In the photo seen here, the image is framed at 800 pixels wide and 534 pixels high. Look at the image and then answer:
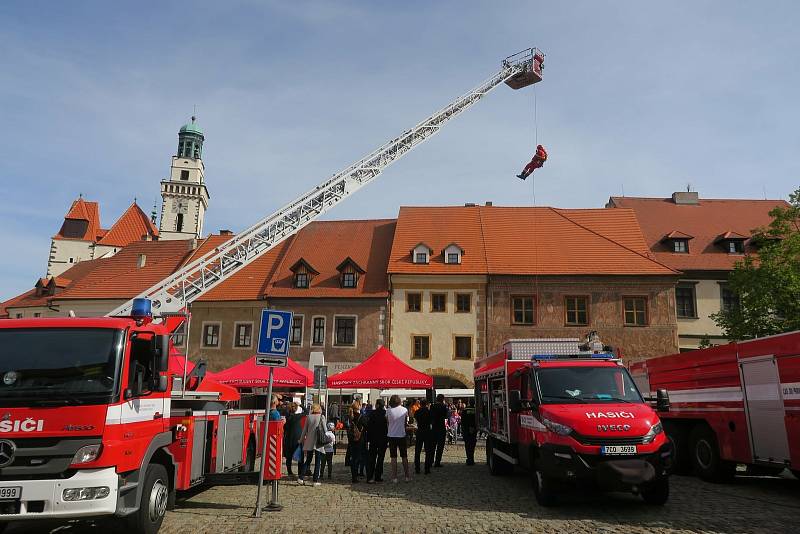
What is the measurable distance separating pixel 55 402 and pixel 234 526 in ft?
10.8

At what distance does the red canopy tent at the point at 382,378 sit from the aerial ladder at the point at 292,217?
20.3 feet

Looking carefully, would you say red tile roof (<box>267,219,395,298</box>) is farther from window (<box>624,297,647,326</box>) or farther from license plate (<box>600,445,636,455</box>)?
license plate (<box>600,445,636,455</box>)

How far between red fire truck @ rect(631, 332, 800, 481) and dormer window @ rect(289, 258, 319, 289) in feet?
79.5

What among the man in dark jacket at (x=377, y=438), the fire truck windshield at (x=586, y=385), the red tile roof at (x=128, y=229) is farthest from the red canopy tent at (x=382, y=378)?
the red tile roof at (x=128, y=229)

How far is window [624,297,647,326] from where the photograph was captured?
3322 centimetres

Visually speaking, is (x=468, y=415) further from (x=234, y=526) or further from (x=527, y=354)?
(x=234, y=526)

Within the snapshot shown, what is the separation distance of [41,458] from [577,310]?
3022 centimetres

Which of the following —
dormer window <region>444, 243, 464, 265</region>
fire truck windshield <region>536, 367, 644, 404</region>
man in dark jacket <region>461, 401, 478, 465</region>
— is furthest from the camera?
dormer window <region>444, 243, 464, 265</region>

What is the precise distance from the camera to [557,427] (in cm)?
959

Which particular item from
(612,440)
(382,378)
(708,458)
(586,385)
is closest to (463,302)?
(382,378)

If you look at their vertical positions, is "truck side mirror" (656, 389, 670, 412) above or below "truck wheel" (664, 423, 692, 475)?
above

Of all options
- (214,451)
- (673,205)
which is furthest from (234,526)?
(673,205)

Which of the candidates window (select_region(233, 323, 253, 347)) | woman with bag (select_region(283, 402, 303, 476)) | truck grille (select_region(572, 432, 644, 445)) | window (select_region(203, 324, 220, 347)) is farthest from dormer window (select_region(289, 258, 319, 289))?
truck grille (select_region(572, 432, 644, 445))

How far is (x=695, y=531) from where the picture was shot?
816 cm
